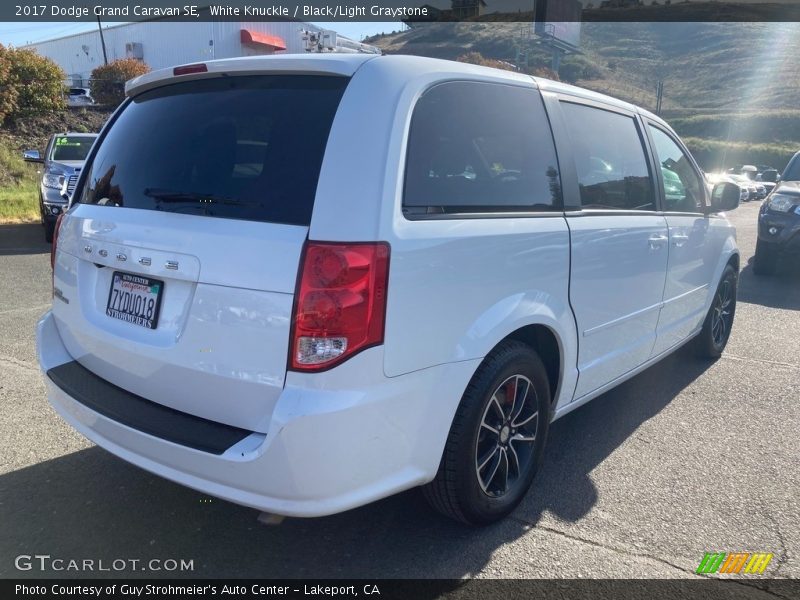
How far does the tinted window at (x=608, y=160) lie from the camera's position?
11.5 feet

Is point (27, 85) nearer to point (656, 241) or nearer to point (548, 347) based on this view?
point (656, 241)

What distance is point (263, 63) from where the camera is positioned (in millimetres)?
2656

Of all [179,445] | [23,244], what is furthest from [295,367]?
[23,244]

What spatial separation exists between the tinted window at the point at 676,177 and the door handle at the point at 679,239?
0.18 metres

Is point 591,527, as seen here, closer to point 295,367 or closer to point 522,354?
point 522,354

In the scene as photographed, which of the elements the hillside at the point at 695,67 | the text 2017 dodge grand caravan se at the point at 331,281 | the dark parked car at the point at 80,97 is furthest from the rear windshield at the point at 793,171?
the hillside at the point at 695,67

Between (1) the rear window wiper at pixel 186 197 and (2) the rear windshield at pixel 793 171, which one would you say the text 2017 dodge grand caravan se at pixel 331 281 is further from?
(2) the rear windshield at pixel 793 171

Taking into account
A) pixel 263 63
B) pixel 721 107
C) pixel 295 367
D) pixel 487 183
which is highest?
pixel 263 63

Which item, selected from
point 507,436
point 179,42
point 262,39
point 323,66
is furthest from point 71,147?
point 179,42

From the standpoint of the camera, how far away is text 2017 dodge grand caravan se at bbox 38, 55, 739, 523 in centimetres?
228

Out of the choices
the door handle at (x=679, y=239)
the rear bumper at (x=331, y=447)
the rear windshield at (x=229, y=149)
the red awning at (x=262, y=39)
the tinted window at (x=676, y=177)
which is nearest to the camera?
the rear bumper at (x=331, y=447)

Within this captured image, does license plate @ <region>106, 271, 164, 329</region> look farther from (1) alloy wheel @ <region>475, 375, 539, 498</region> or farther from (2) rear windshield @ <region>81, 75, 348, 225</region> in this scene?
(1) alloy wheel @ <region>475, 375, 539, 498</region>

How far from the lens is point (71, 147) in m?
12.0

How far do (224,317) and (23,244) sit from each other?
32.2 feet
